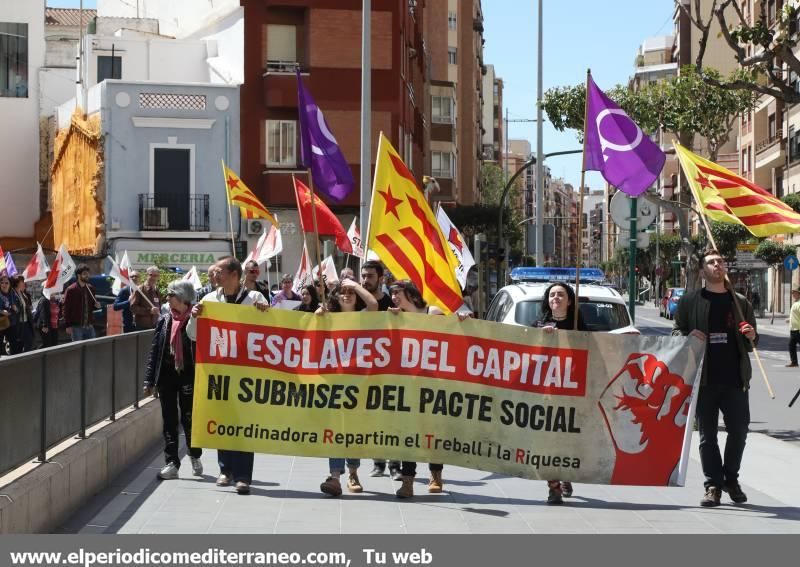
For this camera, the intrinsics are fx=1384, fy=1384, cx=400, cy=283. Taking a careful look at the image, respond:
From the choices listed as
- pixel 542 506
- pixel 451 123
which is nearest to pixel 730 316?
pixel 542 506

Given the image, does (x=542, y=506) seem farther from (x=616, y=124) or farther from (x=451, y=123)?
(x=451, y=123)

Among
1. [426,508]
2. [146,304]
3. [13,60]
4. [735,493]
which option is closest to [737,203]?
[735,493]

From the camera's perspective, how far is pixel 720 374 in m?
10.2

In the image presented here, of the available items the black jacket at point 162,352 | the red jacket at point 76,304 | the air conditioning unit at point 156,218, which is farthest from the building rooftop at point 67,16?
the black jacket at point 162,352

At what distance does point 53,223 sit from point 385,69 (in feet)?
46.3

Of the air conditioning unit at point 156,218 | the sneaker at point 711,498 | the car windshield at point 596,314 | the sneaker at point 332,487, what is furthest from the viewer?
the air conditioning unit at point 156,218

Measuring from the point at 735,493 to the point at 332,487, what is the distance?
9.84ft

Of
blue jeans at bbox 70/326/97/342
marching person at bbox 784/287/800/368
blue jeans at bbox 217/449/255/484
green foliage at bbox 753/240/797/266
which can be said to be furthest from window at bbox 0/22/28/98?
blue jeans at bbox 217/449/255/484

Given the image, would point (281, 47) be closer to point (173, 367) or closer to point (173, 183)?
point (173, 183)

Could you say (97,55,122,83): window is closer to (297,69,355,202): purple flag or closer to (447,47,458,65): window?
(297,69,355,202): purple flag

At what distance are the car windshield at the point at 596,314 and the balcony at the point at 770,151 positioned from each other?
2130 inches

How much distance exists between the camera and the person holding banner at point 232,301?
10.5 m

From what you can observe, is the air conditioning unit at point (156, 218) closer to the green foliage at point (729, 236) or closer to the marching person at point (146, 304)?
the marching person at point (146, 304)

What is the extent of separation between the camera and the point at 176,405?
11.6 metres
